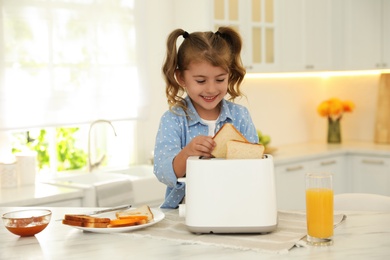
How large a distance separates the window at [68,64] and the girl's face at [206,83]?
1597 millimetres

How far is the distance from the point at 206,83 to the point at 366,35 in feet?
9.85

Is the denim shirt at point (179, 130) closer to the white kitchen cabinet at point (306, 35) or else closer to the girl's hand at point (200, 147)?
the girl's hand at point (200, 147)

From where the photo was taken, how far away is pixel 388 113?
4.85 m

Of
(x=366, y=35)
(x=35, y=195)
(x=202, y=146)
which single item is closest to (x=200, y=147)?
(x=202, y=146)

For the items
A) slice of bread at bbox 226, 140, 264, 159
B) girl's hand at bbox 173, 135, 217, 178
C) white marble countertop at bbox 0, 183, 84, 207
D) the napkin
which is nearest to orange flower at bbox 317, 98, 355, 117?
white marble countertop at bbox 0, 183, 84, 207

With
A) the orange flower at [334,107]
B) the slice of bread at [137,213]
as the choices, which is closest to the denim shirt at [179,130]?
the slice of bread at [137,213]

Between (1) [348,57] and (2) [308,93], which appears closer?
(1) [348,57]

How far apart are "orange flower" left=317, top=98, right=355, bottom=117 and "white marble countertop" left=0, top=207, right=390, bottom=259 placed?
3076 mm

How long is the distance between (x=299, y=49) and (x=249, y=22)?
1.73 feet

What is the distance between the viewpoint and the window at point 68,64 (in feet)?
11.3

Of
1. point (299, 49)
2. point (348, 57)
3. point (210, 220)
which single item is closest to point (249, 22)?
point (299, 49)

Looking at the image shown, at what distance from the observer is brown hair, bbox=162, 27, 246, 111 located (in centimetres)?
210

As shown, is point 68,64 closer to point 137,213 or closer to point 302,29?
point 302,29

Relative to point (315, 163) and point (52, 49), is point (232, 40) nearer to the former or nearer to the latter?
point (52, 49)
